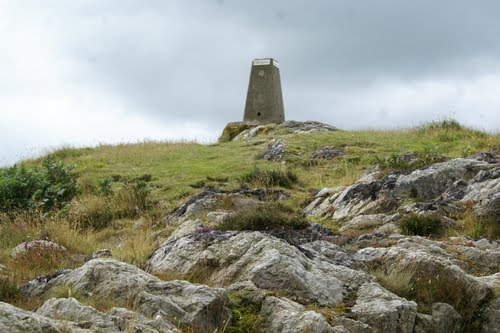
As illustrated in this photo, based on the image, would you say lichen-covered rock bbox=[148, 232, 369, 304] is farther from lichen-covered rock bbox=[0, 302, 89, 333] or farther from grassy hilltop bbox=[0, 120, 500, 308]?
lichen-covered rock bbox=[0, 302, 89, 333]

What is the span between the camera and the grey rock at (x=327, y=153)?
74.7 feet

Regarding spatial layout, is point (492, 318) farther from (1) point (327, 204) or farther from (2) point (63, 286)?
(1) point (327, 204)

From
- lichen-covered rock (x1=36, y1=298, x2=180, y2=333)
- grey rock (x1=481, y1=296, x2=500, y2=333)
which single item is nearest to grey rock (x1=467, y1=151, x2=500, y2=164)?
grey rock (x1=481, y1=296, x2=500, y2=333)

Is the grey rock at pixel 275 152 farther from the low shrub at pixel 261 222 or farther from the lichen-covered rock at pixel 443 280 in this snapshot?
the lichen-covered rock at pixel 443 280

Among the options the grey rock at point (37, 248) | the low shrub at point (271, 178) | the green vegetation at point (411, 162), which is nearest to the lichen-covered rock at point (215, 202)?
the low shrub at point (271, 178)

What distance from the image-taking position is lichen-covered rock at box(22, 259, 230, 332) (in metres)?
6.18

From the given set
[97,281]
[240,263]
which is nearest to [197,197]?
[240,263]

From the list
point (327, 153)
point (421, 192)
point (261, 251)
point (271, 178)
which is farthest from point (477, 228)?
point (327, 153)

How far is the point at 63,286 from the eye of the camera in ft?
23.1

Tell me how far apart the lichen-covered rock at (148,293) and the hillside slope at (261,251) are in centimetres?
1

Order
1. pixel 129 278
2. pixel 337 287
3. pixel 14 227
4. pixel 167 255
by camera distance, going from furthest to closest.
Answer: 1. pixel 14 227
2. pixel 167 255
3. pixel 337 287
4. pixel 129 278

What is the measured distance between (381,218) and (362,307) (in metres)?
5.01

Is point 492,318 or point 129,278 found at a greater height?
point 129,278

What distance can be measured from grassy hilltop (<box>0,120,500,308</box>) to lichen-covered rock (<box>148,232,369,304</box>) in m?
1.15
